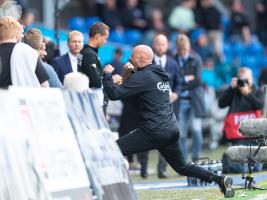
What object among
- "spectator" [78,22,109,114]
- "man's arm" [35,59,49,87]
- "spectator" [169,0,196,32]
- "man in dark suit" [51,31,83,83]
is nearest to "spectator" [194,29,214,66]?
"spectator" [169,0,196,32]

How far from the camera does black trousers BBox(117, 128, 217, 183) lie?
1273cm

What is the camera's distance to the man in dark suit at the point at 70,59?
15.1 meters

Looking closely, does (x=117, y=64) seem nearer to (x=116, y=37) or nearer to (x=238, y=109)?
(x=238, y=109)

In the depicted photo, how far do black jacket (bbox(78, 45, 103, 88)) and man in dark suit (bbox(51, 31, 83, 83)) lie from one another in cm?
66

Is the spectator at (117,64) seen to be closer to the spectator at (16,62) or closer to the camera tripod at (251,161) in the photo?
the camera tripod at (251,161)

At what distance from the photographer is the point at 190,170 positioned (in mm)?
13180

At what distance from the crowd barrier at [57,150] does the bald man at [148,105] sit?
1625 millimetres

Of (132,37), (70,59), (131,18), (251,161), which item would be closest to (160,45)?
(70,59)

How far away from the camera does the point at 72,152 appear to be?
10.4 m

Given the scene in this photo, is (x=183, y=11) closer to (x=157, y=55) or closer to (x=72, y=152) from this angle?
(x=157, y=55)

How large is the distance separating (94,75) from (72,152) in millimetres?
3962

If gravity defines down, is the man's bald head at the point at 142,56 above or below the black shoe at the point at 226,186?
above

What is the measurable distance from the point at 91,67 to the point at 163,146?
193cm

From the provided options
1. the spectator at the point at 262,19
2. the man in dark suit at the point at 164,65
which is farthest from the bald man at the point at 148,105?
the spectator at the point at 262,19
